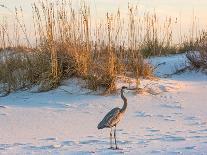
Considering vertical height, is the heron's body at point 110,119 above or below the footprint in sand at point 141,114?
above

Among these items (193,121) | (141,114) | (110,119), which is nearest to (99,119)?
(141,114)

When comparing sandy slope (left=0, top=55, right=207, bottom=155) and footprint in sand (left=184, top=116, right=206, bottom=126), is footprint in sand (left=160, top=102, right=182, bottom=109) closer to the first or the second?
sandy slope (left=0, top=55, right=207, bottom=155)

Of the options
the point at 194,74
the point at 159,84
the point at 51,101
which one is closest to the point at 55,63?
the point at 51,101

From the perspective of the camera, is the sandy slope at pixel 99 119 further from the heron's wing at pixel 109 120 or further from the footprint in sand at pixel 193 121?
the heron's wing at pixel 109 120

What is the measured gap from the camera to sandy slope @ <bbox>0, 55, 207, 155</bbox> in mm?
7086

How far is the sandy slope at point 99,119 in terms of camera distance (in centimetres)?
709

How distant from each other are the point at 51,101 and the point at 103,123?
122 inches

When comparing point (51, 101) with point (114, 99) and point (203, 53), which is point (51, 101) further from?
point (203, 53)

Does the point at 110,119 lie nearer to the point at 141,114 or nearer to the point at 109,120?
the point at 109,120

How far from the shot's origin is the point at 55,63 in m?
10.7

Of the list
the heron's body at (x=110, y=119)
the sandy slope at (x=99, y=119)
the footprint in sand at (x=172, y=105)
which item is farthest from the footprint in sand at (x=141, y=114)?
the heron's body at (x=110, y=119)

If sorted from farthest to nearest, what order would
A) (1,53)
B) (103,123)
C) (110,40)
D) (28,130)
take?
(1,53) → (110,40) → (28,130) → (103,123)

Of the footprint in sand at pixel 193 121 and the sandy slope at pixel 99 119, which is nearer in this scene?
the sandy slope at pixel 99 119

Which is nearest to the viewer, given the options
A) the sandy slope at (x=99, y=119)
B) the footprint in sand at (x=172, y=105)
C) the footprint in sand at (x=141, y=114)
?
the sandy slope at (x=99, y=119)
